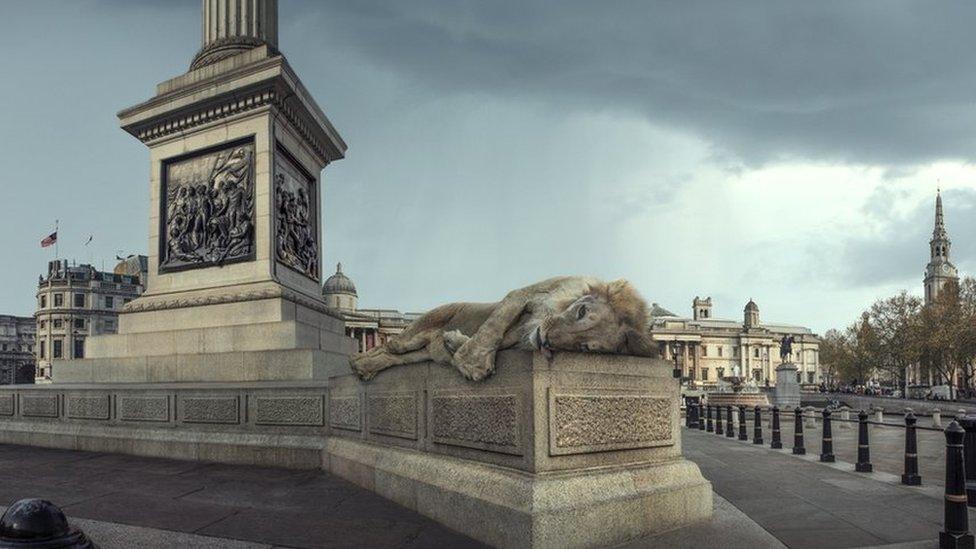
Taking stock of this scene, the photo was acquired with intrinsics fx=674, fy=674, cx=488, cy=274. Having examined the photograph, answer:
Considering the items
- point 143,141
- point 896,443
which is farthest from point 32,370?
point 896,443

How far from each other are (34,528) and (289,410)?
690cm

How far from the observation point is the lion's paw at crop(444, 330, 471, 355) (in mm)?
6047

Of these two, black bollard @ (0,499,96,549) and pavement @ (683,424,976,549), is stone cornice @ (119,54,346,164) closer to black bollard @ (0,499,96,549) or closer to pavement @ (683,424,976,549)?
pavement @ (683,424,976,549)

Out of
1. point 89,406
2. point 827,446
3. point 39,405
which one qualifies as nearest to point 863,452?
point 827,446

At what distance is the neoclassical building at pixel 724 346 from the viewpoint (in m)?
146

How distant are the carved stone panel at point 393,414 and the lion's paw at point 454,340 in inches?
41.0

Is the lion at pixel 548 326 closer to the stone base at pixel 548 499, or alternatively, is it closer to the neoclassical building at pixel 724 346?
the stone base at pixel 548 499

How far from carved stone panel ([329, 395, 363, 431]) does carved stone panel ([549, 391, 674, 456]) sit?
3597 millimetres

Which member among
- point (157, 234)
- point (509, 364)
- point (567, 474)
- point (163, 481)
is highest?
point (157, 234)

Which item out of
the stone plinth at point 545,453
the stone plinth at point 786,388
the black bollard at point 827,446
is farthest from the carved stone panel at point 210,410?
the stone plinth at point 786,388

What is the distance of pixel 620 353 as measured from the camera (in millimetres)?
6078

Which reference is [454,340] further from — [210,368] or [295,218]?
[295,218]

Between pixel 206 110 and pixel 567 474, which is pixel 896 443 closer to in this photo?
pixel 567 474

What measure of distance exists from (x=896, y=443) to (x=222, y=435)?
17787mm
